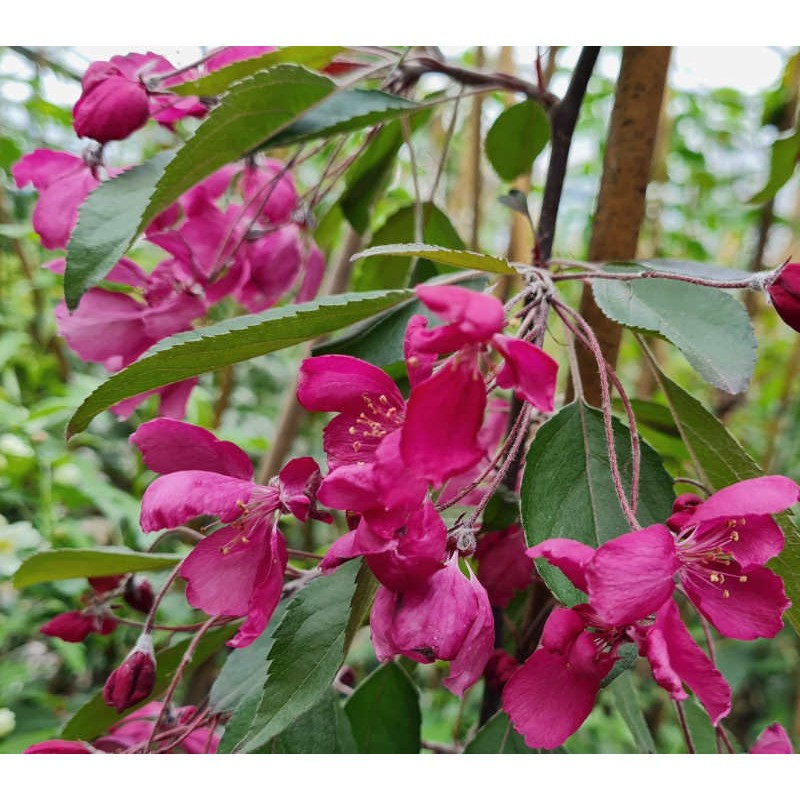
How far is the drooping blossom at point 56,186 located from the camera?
544 mm

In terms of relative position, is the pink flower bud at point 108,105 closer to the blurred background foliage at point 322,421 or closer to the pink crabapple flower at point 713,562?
the blurred background foliage at point 322,421

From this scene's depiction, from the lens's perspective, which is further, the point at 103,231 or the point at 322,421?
the point at 322,421

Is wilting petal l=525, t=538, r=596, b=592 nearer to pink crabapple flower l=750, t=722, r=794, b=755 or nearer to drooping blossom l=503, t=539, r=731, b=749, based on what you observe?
drooping blossom l=503, t=539, r=731, b=749

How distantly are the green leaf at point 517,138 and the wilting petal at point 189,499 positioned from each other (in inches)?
15.3

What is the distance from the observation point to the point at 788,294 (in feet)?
1.18

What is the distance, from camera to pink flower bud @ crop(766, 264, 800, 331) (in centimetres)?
36

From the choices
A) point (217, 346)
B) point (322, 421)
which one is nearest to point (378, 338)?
point (217, 346)

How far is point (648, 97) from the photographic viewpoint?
1.82 ft

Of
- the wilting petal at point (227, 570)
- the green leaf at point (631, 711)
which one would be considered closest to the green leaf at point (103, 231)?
the wilting petal at point (227, 570)

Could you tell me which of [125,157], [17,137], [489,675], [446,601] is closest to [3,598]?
[17,137]

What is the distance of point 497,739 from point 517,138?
1.44 ft

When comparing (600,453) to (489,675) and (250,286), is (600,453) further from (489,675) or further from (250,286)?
(250,286)

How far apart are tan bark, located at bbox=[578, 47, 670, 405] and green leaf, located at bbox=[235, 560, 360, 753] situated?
25 centimetres

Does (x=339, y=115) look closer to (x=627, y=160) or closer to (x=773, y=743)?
(x=627, y=160)
